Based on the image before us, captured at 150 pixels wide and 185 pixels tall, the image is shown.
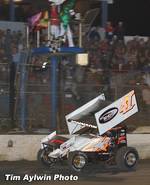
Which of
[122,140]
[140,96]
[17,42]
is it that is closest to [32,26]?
[17,42]

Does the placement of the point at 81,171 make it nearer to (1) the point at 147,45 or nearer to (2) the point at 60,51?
(2) the point at 60,51

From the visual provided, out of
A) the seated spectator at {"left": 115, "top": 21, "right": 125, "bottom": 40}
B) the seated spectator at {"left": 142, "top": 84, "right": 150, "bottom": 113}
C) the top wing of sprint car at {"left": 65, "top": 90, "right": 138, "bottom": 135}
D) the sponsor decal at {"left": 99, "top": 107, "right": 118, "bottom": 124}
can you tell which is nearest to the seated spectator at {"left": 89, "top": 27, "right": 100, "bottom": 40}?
the seated spectator at {"left": 115, "top": 21, "right": 125, "bottom": 40}

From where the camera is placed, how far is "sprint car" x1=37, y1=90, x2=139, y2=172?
1297 centimetres

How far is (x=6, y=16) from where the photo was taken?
21.0 meters

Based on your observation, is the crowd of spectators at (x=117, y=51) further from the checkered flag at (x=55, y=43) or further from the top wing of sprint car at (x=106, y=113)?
the top wing of sprint car at (x=106, y=113)

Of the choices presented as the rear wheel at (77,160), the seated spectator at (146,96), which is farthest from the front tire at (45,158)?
the seated spectator at (146,96)

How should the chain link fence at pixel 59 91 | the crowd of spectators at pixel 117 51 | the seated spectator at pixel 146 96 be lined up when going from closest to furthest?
the chain link fence at pixel 59 91 → the seated spectator at pixel 146 96 → the crowd of spectators at pixel 117 51

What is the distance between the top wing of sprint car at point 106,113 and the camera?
13.1m

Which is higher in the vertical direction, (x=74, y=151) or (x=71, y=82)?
(x=71, y=82)

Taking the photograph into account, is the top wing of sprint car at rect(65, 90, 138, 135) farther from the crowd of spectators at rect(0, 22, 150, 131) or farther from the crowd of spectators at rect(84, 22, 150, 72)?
the crowd of spectators at rect(84, 22, 150, 72)

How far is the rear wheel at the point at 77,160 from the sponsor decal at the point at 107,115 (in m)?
0.78

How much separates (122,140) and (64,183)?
2375 millimetres

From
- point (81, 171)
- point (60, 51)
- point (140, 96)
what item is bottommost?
point (81, 171)

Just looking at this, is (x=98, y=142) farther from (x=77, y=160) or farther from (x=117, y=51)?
(x=117, y=51)
